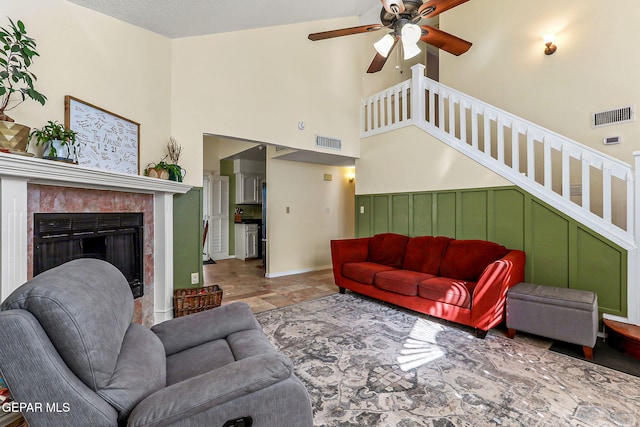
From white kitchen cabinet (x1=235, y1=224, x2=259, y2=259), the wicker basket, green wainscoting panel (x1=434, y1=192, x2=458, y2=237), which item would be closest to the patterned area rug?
the wicker basket

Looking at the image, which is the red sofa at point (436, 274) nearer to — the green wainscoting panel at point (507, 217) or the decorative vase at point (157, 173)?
the green wainscoting panel at point (507, 217)

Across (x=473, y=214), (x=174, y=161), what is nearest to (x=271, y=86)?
(x=174, y=161)

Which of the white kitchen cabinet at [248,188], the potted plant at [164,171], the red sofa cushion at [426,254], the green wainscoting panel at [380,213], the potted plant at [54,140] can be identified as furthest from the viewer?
the white kitchen cabinet at [248,188]

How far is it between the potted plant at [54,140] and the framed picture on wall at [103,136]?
9.8 inches

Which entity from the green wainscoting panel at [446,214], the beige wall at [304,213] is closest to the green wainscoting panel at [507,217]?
the green wainscoting panel at [446,214]

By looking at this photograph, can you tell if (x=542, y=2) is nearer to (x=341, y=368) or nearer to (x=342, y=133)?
(x=342, y=133)

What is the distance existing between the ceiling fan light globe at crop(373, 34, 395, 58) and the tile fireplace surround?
2434 millimetres

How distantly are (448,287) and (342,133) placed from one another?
3.14 metres

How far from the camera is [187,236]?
3604 mm

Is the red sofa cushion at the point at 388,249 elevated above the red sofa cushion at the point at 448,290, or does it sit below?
above

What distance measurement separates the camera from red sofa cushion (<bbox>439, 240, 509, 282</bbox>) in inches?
131

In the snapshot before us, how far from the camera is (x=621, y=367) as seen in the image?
7.36 ft

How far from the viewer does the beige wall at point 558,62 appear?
346 cm

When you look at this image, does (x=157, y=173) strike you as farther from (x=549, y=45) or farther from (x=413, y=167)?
(x=549, y=45)
